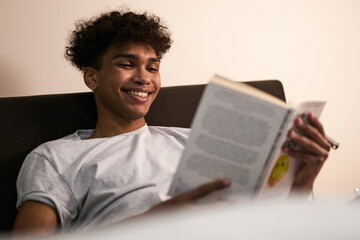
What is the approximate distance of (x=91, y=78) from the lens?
4.40 ft

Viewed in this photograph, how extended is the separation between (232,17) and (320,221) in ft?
5.34

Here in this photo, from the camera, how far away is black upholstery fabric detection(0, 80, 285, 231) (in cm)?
110

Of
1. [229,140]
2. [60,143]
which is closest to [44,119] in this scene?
[60,143]

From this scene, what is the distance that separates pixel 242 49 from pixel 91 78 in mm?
918

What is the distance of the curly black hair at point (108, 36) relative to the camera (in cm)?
130

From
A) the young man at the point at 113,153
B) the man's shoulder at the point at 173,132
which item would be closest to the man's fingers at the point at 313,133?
the young man at the point at 113,153

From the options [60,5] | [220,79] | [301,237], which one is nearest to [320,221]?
[301,237]

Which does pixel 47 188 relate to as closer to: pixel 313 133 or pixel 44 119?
pixel 44 119

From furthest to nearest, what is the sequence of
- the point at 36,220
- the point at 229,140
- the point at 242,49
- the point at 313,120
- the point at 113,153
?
1. the point at 242,49
2. the point at 113,153
3. the point at 36,220
4. the point at 313,120
5. the point at 229,140

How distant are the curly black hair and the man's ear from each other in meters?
0.02

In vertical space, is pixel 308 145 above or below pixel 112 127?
above

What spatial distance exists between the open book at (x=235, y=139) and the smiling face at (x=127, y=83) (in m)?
0.61

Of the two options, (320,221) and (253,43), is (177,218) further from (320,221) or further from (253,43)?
(253,43)

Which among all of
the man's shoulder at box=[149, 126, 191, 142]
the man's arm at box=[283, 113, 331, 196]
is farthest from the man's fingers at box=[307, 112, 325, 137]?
the man's shoulder at box=[149, 126, 191, 142]
